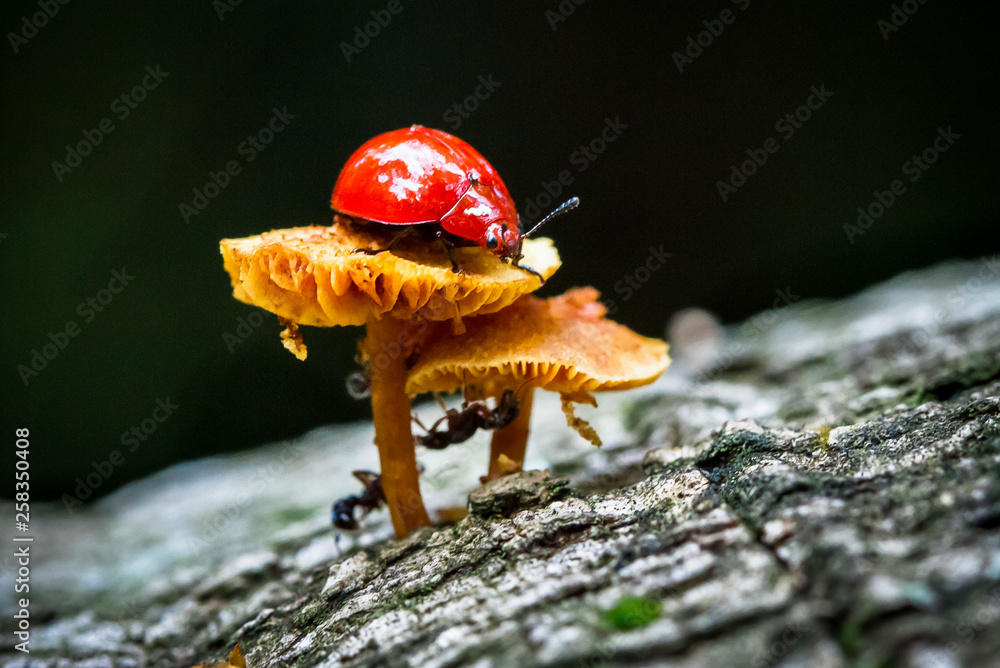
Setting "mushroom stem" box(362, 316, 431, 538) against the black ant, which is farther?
the black ant

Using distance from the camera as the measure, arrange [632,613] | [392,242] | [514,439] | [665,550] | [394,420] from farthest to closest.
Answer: [514,439], [394,420], [392,242], [665,550], [632,613]

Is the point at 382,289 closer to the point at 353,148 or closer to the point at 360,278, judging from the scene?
the point at 360,278

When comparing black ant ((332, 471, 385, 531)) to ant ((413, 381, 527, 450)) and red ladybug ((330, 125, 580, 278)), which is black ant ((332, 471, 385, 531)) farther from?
red ladybug ((330, 125, 580, 278))

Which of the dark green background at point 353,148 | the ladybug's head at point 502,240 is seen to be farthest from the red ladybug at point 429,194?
the dark green background at point 353,148

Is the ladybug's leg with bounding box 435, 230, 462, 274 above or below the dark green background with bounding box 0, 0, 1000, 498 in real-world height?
below

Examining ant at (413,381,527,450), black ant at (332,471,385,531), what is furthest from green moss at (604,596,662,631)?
black ant at (332,471,385,531)

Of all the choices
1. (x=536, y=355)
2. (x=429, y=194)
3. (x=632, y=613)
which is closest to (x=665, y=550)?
(x=632, y=613)
